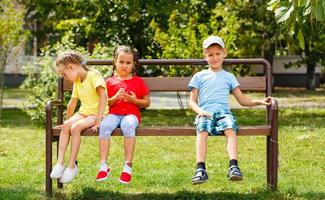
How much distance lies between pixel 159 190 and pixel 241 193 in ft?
2.60

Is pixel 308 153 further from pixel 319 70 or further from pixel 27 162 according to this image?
pixel 319 70

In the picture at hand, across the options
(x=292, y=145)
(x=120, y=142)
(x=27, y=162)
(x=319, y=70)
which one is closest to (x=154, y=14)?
(x=120, y=142)

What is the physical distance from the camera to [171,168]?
7.78 m

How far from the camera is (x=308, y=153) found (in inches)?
353

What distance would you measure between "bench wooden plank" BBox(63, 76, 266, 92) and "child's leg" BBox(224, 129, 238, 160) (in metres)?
0.93

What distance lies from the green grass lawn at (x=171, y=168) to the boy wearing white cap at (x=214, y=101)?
57 centimetres

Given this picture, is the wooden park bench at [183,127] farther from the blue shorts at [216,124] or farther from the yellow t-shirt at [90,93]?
the yellow t-shirt at [90,93]

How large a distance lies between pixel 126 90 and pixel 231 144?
45.5 inches

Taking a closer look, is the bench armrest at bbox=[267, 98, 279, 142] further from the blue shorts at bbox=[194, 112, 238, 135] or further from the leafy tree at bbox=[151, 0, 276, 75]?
the leafy tree at bbox=[151, 0, 276, 75]

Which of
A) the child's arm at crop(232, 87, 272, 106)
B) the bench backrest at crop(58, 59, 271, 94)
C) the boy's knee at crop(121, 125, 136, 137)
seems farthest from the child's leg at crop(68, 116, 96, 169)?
the child's arm at crop(232, 87, 272, 106)

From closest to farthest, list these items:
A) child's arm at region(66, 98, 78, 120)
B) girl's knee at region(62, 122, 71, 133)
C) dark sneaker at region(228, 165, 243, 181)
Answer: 1. dark sneaker at region(228, 165, 243, 181)
2. girl's knee at region(62, 122, 71, 133)
3. child's arm at region(66, 98, 78, 120)

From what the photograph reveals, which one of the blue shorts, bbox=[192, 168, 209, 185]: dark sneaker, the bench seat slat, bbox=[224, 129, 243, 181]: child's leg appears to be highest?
the blue shorts

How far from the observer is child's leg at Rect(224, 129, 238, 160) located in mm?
5660

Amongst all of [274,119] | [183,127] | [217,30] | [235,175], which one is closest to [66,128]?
[183,127]
